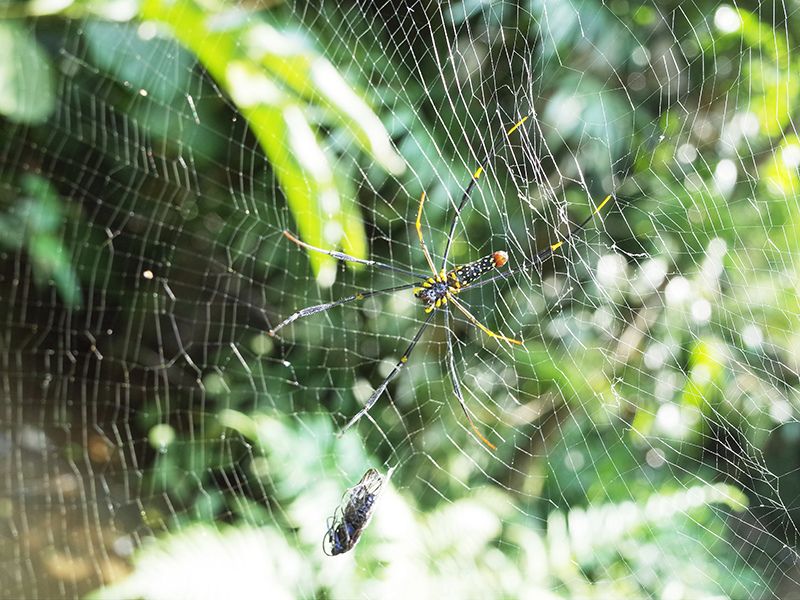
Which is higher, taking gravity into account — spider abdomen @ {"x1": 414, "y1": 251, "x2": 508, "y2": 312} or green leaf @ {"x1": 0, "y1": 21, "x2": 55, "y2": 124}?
spider abdomen @ {"x1": 414, "y1": 251, "x2": 508, "y2": 312}

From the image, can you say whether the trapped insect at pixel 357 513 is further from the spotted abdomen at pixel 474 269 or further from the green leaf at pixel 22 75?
the green leaf at pixel 22 75

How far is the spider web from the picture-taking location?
1.23 metres

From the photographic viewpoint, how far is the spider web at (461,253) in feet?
4.03

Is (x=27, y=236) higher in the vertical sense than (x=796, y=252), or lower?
lower

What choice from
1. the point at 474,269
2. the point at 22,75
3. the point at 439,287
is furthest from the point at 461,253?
the point at 22,75

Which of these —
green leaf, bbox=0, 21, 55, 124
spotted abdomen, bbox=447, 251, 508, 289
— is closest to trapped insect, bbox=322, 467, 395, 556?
spotted abdomen, bbox=447, 251, 508, 289

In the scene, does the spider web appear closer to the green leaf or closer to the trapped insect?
the green leaf

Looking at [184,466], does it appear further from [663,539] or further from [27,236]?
[663,539]

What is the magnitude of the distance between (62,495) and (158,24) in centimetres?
190

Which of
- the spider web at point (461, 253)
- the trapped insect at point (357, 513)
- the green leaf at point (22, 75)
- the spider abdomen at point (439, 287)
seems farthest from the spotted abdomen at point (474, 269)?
the green leaf at point (22, 75)

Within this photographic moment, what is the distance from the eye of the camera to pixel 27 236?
175 centimetres

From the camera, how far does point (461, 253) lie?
1470mm

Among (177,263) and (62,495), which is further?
(62,495)

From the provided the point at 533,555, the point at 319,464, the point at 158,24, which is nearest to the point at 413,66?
the point at 158,24
